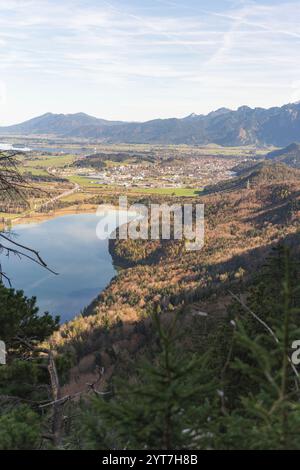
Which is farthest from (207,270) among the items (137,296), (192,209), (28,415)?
(28,415)

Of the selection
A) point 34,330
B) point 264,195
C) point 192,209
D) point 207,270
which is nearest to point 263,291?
point 34,330

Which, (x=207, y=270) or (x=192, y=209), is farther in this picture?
(x=192, y=209)

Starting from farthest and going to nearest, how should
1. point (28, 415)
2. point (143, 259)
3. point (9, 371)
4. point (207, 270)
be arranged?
point (143, 259), point (207, 270), point (9, 371), point (28, 415)

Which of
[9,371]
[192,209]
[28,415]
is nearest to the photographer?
[28,415]
